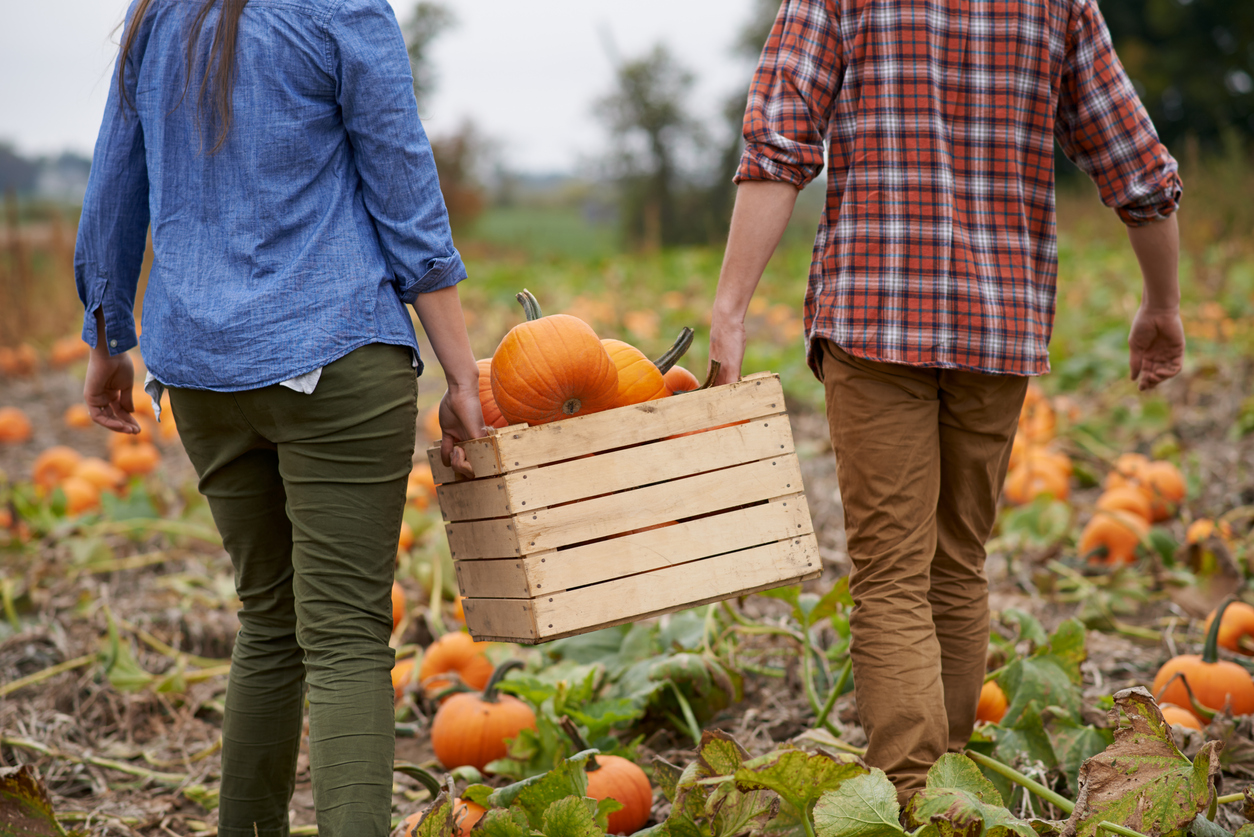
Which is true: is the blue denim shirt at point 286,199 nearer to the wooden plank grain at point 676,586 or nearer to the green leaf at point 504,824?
the wooden plank grain at point 676,586

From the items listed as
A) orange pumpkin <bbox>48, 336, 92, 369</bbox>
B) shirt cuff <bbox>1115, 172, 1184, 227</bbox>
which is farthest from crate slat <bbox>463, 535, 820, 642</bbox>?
orange pumpkin <bbox>48, 336, 92, 369</bbox>

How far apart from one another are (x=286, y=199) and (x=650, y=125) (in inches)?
1015

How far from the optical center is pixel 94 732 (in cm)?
273

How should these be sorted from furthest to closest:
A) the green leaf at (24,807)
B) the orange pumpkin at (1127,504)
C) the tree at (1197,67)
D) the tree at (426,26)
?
the tree at (426,26) → the tree at (1197,67) → the orange pumpkin at (1127,504) → the green leaf at (24,807)

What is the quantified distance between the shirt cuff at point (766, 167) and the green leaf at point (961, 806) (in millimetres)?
1008

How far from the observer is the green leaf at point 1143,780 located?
1548 mm

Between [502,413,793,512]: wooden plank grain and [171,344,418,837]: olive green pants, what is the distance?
0.21 m

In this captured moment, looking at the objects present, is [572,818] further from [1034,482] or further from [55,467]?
[55,467]

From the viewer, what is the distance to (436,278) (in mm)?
1682

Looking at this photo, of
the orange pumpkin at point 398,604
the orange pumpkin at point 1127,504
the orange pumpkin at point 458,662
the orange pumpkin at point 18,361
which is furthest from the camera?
the orange pumpkin at point 18,361

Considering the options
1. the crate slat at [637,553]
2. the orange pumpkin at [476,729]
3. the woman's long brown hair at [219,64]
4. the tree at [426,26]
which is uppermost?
the tree at [426,26]

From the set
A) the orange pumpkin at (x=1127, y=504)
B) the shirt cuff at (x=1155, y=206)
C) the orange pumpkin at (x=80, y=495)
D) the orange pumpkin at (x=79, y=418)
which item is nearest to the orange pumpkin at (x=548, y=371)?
the shirt cuff at (x=1155, y=206)

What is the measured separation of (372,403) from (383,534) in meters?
0.22

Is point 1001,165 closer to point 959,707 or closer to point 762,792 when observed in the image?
point 959,707
